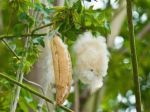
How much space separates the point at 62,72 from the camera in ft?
2.47

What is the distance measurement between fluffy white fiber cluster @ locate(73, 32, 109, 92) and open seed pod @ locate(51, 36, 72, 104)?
3 cm

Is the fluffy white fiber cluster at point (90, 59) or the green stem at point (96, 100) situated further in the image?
the green stem at point (96, 100)

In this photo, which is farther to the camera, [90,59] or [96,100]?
[96,100]

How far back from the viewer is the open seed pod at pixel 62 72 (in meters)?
0.75

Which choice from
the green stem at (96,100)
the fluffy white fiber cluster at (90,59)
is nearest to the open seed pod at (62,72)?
the fluffy white fiber cluster at (90,59)

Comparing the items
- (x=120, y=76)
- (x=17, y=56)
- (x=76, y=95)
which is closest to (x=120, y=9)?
(x=120, y=76)

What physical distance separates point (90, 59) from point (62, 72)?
54mm

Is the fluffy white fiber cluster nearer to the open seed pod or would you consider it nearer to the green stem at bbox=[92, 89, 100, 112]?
the open seed pod

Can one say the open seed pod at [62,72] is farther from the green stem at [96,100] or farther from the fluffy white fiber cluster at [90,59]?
the green stem at [96,100]

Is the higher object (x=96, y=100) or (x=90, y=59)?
(x=90, y=59)

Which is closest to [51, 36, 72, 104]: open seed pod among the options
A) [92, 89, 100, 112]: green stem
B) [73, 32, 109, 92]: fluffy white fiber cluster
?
[73, 32, 109, 92]: fluffy white fiber cluster

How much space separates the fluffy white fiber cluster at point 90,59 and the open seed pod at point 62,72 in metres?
0.03

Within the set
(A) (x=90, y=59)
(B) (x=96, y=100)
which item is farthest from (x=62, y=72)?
(B) (x=96, y=100)

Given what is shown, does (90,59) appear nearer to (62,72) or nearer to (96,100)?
(62,72)
